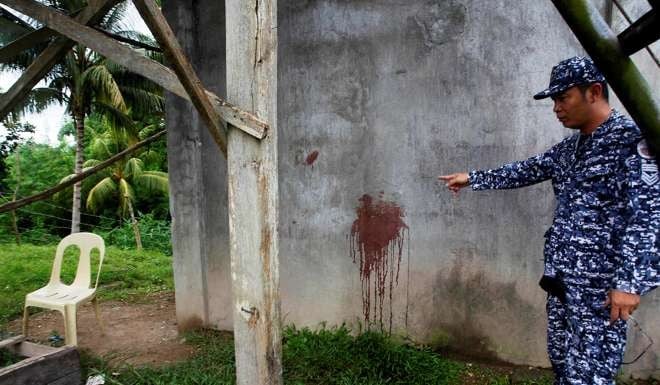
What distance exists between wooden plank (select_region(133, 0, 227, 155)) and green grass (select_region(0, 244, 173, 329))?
14.7 ft

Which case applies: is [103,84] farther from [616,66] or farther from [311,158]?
[616,66]

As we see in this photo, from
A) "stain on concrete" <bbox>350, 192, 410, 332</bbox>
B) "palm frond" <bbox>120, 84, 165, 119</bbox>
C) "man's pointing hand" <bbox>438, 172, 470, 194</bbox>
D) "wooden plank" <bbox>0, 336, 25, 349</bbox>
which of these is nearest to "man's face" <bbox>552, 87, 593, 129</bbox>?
"man's pointing hand" <bbox>438, 172, 470, 194</bbox>

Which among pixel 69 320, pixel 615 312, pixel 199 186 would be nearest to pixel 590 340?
pixel 615 312

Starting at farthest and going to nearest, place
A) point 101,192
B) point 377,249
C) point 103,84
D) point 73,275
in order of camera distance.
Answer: point 101,192 → point 103,84 → point 73,275 → point 377,249

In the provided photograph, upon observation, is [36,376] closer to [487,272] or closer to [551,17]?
[487,272]

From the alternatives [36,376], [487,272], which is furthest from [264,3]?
[36,376]

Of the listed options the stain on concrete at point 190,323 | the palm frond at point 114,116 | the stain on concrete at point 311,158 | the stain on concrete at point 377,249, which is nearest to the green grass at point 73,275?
the stain on concrete at point 190,323

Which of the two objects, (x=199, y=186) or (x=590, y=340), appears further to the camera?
(x=199, y=186)

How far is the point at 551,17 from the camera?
3.09 metres

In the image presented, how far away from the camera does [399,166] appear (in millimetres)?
3561

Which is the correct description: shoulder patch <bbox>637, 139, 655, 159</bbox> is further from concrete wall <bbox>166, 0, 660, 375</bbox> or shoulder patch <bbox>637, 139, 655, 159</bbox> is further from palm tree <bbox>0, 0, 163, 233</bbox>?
palm tree <bbox>0, 0, 163, 233</bbox>

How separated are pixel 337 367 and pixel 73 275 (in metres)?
5.37

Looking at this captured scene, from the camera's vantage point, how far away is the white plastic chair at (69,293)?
377 centimetres

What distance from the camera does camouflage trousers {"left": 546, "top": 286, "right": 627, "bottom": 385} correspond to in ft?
6.36
